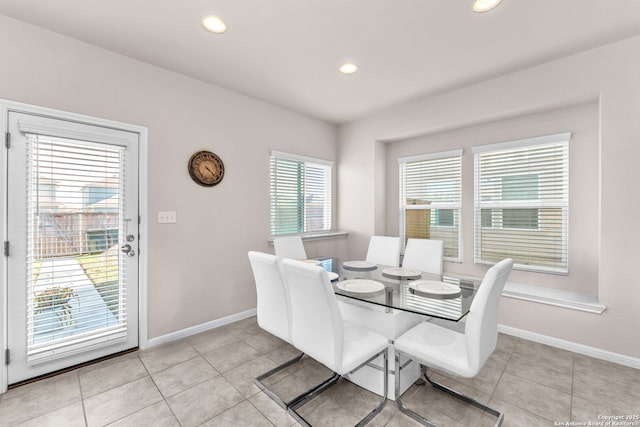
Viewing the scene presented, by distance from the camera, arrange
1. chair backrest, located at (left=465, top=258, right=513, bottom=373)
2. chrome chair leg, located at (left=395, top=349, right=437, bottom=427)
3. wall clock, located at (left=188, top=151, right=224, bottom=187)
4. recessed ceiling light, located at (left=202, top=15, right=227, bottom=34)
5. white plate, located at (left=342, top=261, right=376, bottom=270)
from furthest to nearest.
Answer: wall clock, located at (left=188, top=151, right=224, bottom=187), white plate, located at (left=342, top=261, right=376, bottom=270), recessed ceiling light, located at (left=202, top=15, right=227, bottom=34), chrome chair leg, located at (left=395, top=349, right=437, bottom=427), chair backrest, located at (left=465, top=258, right=513, bottom=373)

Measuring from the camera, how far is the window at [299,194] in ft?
12.6

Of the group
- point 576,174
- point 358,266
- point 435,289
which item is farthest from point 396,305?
point 576,174

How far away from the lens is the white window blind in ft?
7.15

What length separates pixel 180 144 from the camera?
2.93 meters

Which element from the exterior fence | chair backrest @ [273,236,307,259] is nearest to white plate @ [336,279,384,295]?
chair backrest @ [273,236,307,259]

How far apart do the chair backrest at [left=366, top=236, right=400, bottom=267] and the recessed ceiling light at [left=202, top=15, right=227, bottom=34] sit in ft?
8.50

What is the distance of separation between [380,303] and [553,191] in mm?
2470

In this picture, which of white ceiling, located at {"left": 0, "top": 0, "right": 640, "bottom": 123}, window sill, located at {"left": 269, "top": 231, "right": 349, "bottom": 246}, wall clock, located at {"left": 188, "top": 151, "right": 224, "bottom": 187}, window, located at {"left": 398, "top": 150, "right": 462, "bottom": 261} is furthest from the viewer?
window sill, located at {"left": 269, "top": 231, "right": 349, "bottom": 246}

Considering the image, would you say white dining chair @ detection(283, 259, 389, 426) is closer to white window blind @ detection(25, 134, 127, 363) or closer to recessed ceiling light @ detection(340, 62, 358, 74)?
white window blind @ detection(25, 134, 127, 363)

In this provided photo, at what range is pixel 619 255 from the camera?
94.7 inches

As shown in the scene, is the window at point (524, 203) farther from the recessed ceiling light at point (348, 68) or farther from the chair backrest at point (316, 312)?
the chair backrest at point (316, 312)

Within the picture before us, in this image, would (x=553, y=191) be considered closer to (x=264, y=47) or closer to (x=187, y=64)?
Answer: (x=264, y=47)

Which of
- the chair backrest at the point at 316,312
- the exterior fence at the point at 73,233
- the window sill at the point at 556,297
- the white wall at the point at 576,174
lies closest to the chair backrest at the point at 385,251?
the window sill at the point at 556,297

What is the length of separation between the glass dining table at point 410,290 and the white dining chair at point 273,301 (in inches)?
16.8
